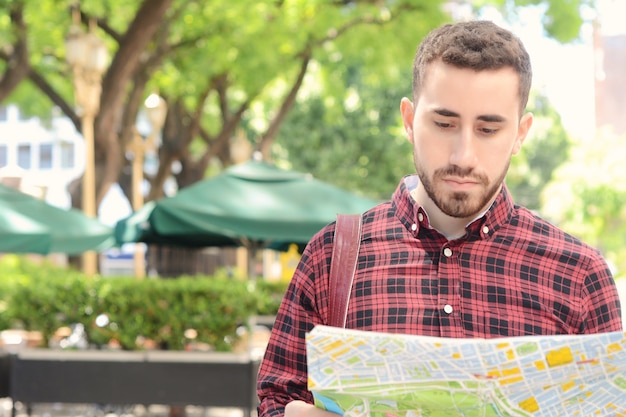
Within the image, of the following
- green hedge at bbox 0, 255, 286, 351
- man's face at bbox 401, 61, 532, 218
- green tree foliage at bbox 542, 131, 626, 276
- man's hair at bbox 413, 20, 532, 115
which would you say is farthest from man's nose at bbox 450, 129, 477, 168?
green tree foliage at bbox 542, 131, 626, 276

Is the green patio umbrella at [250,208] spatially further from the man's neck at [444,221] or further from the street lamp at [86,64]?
the man's neck at [444,221]

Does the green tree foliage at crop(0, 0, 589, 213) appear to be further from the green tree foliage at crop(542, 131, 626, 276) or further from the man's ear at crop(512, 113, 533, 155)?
the green tree foliage at crop(542, 131, 626, 276)

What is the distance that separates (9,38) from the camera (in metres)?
14.8

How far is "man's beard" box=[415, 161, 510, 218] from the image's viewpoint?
1.94m

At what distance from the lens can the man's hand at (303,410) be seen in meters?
1.82

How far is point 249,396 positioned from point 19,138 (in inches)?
2543

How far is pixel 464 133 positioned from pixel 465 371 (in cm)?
47

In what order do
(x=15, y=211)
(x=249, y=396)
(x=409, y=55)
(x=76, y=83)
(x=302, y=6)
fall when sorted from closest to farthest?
(x=249, y=396)
(x=15, y=211)
(x=76, y=83)
(x=302, y=6)
(x=409, y=55)

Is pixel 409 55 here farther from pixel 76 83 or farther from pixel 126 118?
pixel 76 83

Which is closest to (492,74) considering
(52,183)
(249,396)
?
(249,396)

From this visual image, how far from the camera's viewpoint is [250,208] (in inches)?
412

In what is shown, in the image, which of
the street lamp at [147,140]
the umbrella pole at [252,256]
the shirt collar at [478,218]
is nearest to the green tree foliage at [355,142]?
the street lamp at [147,140]

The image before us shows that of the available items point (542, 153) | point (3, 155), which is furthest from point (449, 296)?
point (3, 155)

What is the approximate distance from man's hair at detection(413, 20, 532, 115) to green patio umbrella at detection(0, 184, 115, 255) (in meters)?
8.57
